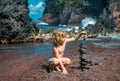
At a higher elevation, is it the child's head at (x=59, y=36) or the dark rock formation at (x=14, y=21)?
the child's head at (x=59, y=36)

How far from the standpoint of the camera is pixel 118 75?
11.0 metres

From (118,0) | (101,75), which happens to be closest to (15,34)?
(101,75)

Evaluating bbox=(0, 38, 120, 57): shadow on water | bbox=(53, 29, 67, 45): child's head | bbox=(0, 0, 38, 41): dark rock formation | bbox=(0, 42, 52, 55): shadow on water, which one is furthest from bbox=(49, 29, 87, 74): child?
bbox=(0, 0, 38, 41): dark rock formation

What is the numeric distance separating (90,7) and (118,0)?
19.2 meters

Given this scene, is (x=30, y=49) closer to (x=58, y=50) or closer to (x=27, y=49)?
(x=27, y=49)

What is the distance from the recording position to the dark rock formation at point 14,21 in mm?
28036

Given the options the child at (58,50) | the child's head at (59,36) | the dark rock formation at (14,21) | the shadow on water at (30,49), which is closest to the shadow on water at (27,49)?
the shadow on water at (30,49)

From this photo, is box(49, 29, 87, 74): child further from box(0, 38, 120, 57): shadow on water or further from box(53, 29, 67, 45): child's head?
box(0, 38, 120, 57): shadow on water

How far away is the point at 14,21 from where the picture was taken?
1137 inches

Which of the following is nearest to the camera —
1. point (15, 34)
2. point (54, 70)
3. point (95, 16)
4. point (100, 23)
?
point (54, 70)

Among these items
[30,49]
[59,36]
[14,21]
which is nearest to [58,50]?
[59,36]

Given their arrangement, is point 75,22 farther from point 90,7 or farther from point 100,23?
point 100,23

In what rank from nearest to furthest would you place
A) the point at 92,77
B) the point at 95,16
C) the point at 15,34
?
the point at 92,77, the point at 15,34, the point at 95,16

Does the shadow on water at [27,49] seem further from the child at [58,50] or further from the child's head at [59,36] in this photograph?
the child's head at [59,36]
